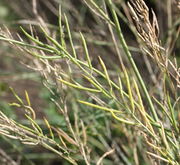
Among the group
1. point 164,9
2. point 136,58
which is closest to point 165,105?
point 164,9

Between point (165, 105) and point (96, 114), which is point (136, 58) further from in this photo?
point (165, 105)

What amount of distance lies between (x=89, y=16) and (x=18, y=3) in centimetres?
53

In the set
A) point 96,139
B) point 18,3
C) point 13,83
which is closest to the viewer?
point 96,139

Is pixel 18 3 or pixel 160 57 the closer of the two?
pixel 160 57

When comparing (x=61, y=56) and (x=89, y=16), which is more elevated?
(x=61, y=56)

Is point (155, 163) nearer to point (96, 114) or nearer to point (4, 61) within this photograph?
point (96, 114)

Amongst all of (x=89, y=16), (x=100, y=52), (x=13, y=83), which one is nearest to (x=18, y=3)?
(x=89, y=16)

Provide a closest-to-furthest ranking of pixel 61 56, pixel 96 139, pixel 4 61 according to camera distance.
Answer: pixel 61 56 → pixel 96 139 → pixel 4 61

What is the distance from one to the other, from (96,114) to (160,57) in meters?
0.76

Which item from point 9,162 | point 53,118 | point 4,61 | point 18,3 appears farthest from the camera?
point 4,61

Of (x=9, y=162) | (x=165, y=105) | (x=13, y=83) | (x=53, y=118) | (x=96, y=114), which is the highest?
(x=165, y=105)

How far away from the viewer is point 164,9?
2.63 meters

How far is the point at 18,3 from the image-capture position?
9.65 feet

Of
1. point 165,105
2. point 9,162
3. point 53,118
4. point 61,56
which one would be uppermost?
point 61,56
